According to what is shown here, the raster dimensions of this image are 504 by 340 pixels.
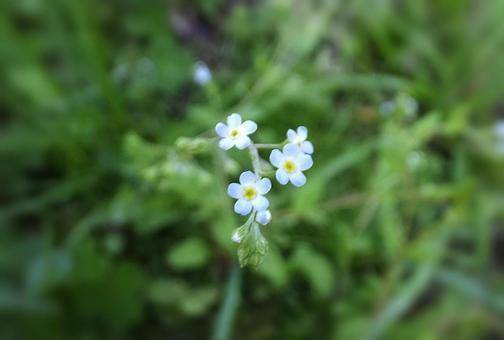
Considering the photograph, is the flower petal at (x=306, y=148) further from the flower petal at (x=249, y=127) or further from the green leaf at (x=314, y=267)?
the green leaf at (x=314, y=267)

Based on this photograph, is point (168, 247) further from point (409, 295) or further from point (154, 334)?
point (409, 295)

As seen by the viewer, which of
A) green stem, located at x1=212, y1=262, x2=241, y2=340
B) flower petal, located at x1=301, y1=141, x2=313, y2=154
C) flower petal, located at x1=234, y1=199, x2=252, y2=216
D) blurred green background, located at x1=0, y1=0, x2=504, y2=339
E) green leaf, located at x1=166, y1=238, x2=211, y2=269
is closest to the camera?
flower petal, located at x1=234, y1=199, x2=252, y2=216

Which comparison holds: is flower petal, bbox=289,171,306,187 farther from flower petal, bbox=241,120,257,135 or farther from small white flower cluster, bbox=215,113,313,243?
flower petal, bbox=241,120,257,135

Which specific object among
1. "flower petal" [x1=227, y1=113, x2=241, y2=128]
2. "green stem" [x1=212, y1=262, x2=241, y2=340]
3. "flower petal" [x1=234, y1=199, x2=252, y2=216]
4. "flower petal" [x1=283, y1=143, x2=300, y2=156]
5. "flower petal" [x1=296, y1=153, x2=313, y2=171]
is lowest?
"flower petal" [x1=234, y1=199, x2=252, y2=216]

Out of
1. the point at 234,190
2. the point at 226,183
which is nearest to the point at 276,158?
the point at 234,190

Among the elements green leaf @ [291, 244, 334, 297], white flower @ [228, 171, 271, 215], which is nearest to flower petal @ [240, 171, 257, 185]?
white flower @ [228, 171, 271, 215]

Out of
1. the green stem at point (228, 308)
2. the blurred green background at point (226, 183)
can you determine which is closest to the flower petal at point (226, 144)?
the blurred green background at point (226, 183)

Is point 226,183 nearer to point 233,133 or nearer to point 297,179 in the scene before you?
point 233,133
